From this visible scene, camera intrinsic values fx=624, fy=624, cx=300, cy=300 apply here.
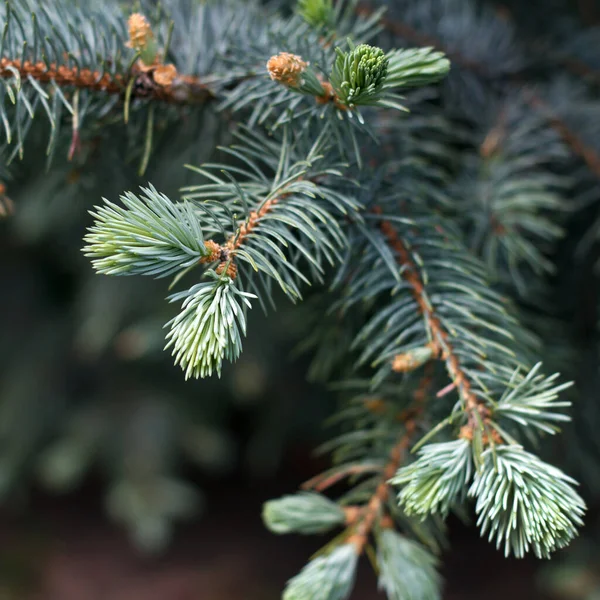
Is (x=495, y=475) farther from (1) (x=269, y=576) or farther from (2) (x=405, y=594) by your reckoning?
(1) (x=269, y=576)

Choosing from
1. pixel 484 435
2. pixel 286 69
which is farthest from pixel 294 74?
pixel 484 435

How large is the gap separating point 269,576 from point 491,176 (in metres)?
1.40

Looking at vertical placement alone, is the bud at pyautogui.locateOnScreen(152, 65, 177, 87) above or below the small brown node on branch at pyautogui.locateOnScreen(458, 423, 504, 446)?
above

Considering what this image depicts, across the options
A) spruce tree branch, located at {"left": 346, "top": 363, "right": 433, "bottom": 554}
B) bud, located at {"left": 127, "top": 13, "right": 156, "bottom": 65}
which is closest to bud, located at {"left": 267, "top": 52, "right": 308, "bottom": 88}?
bud, located at {"left": 127, "top": 13, "right": 156, "bottom": 65}

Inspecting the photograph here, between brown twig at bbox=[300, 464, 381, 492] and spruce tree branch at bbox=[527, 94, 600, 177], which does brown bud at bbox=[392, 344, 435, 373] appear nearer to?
brown twig at bbox=[300, 464, 381, 492]

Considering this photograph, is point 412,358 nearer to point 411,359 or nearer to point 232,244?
point 411,359

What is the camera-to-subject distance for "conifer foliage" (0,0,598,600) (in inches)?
13.6

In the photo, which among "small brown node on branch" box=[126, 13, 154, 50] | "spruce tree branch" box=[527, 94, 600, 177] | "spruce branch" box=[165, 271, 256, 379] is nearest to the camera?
"spruce branch" box=[165, 271, 256, 379]

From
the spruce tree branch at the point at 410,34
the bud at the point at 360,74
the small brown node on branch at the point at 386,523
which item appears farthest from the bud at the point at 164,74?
the small brown node on branch at the point at 386,523

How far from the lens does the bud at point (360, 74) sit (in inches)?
13.8

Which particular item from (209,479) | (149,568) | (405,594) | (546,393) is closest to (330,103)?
(546,393)

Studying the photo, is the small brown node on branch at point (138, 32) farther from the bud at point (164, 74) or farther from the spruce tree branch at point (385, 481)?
the spruce tree branch at point (385, 481)

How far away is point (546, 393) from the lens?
1.20 ft

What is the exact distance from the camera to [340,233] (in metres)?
0.38
